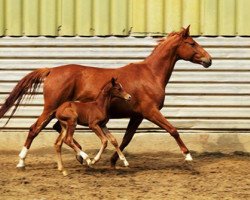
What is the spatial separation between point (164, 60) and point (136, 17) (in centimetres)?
184

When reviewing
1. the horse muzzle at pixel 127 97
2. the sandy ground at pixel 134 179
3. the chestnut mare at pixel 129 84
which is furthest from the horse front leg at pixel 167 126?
the horse muzzle at pixel 127 97

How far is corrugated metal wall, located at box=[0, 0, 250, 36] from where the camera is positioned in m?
12.8

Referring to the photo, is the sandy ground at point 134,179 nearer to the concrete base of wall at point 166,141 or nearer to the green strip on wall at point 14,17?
the concrete base of wall at point 166,141

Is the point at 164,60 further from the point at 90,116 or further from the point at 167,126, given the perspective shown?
the point at 90,116

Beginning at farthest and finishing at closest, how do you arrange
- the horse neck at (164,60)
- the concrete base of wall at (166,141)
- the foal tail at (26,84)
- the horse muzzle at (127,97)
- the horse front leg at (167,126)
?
1. the concrete base of wall at (166,141)
2. the horse neck at (164,60)
3. the foal tail at (26,84)
4. the horse front leg at (167,126)
5. the horse muzzle at (127,97)

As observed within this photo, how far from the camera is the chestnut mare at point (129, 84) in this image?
35.2 feet

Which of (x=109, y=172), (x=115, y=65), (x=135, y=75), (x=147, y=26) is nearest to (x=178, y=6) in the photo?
(x=147, y=26)

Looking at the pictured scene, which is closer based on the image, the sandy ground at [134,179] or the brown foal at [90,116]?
the sandy ground at [134,179]

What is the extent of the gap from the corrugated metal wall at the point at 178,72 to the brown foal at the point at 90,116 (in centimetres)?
242

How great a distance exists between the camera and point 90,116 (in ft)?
33.8

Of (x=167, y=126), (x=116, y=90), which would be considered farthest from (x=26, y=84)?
(x=167, y=126)

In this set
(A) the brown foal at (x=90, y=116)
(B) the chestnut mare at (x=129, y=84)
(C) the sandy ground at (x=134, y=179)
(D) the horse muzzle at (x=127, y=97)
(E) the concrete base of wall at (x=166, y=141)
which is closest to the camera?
(C) the sandy ground at (x=134, y=179)

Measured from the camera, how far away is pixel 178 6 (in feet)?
42.0

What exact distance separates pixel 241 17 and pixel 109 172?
413 centimetres
